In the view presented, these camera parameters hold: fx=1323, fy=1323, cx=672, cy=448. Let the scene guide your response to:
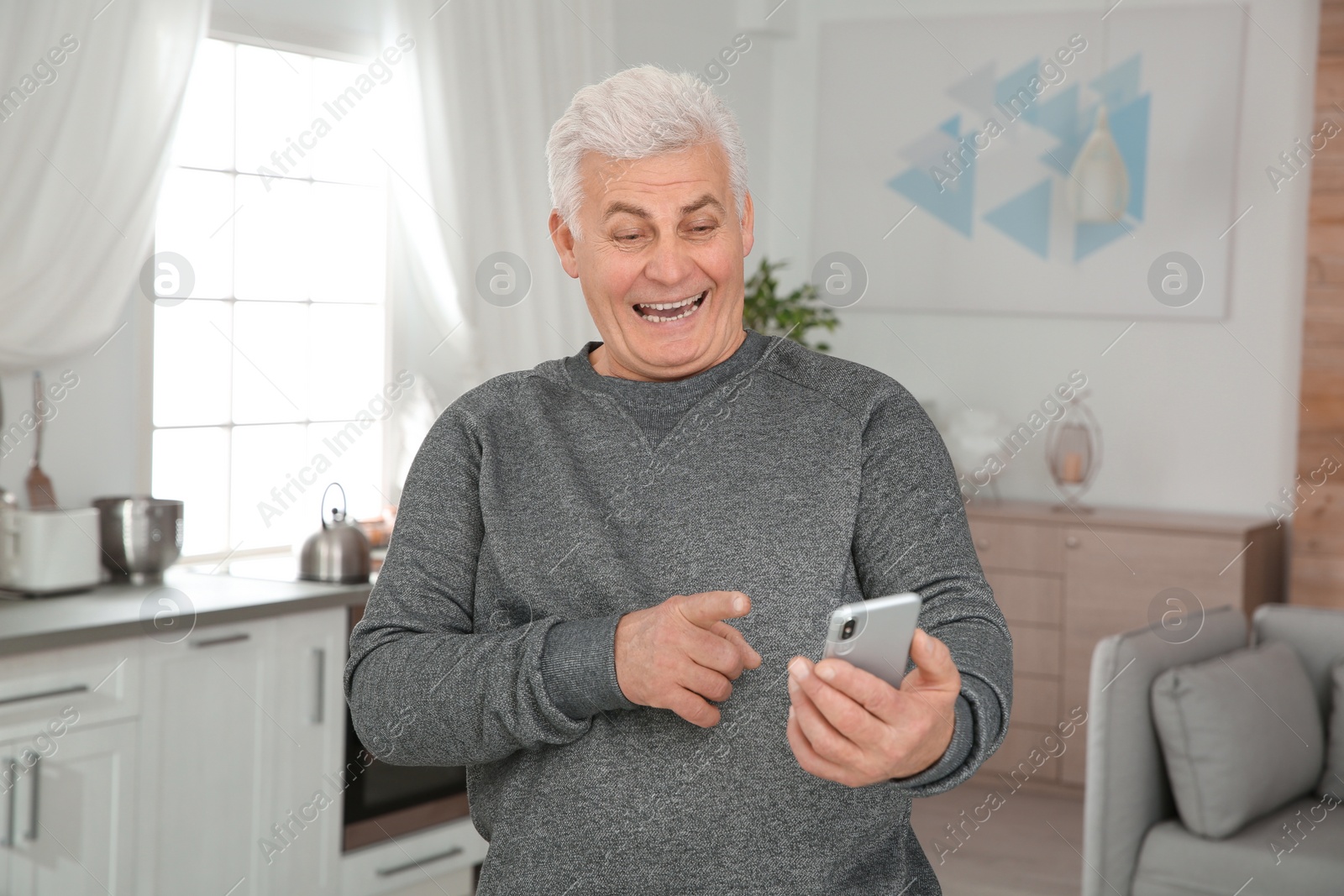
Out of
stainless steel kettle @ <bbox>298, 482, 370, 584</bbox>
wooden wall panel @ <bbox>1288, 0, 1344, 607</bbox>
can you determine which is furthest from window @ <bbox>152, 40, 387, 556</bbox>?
wooden wall panel @ <bbox>1288, 0, 1344, 607</bbox>

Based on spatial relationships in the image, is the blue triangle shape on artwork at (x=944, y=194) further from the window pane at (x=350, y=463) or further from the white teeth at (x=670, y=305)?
the white teeth at (x=670, y=305)

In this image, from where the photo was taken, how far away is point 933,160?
5180 mm

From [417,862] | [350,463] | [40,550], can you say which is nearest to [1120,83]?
[350,463]

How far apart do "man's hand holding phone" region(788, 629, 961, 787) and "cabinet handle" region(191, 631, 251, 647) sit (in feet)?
7.08

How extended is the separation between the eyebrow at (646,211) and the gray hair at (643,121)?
0.04 meters

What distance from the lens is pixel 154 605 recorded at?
9.24ft

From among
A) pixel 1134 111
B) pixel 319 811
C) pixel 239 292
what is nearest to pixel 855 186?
pixel 1134 111

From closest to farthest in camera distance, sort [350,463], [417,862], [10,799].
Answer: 1. [10,799]
2. [417,862]
3. [350,463]

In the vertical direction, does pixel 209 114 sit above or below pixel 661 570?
above

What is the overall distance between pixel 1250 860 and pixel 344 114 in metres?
3.00

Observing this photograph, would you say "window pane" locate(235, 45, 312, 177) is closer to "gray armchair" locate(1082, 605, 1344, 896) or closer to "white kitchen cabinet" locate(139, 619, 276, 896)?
"white kitchen cabinet" locate(139, 619, 276, 896)

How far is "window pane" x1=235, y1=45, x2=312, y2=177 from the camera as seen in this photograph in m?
3.60

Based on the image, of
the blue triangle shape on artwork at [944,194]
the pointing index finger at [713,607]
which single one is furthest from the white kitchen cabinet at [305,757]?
the blue triangle shape on artwork at [944,194]

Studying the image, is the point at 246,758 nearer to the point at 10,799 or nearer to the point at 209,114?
the point at 10,799
